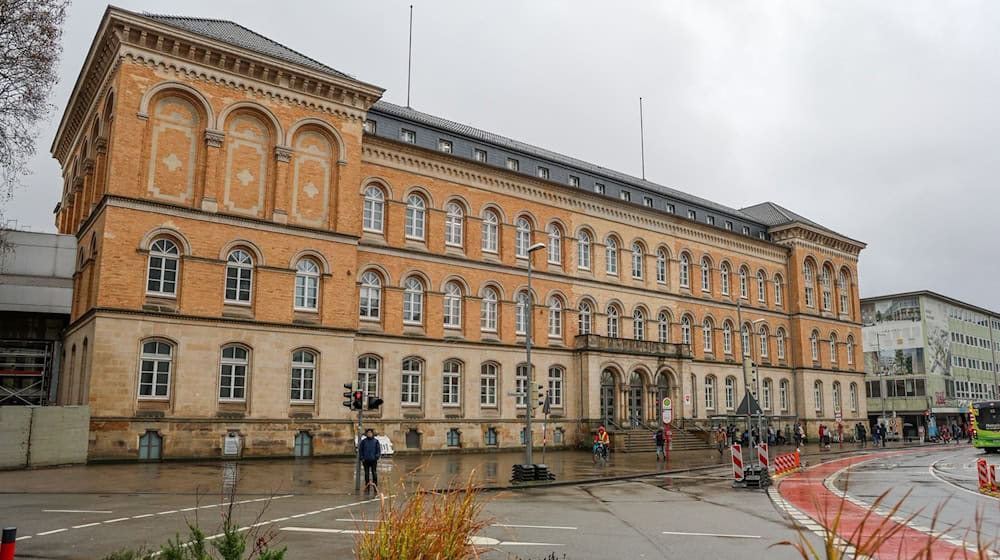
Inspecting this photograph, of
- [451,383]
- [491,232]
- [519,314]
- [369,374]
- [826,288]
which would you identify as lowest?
[451,383]

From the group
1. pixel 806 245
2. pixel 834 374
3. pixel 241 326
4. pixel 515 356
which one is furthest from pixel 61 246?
pixel 834 374

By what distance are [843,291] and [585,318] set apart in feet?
101

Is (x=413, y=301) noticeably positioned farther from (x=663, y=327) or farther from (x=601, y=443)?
(x=663, y=327)

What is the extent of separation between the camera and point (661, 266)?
4938 centimetres

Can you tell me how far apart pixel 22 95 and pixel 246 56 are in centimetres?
1459

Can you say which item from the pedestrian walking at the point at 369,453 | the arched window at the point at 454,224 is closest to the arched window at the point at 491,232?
the arched window at the point at 454,224

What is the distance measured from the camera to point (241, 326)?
29641mm

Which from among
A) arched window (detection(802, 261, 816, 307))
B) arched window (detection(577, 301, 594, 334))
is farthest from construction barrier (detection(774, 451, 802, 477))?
arched window (detection(802, 261, 816, 307))

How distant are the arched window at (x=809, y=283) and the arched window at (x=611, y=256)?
69.3ft

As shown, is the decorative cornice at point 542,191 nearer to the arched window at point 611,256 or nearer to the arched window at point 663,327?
the arched window at point 611,256

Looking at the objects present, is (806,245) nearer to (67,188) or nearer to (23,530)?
(67,188)

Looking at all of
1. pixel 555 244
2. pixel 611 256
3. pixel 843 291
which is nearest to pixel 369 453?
pixel 555 244

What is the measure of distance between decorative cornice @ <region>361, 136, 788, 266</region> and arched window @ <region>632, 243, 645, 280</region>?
4.63ft

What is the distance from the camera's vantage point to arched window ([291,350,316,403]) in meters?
30.9
